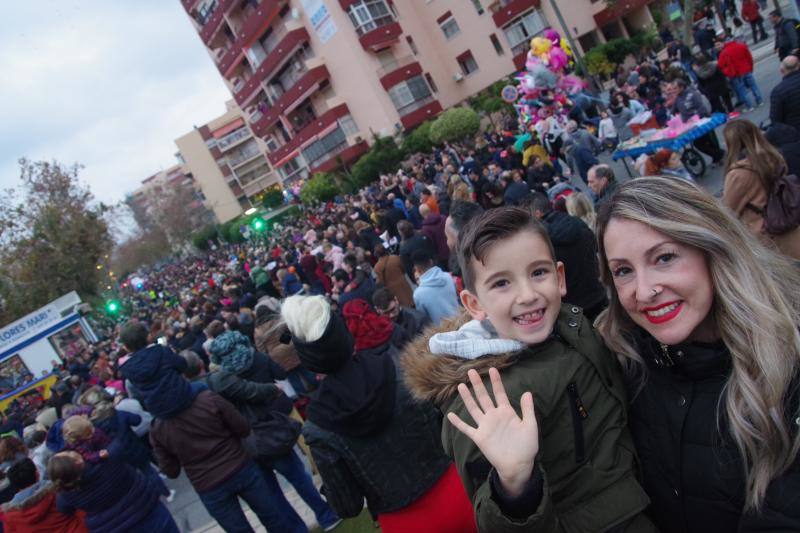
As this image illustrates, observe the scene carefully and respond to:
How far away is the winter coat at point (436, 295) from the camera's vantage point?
5297 millimetres

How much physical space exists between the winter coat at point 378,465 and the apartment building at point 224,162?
73501 millimetres

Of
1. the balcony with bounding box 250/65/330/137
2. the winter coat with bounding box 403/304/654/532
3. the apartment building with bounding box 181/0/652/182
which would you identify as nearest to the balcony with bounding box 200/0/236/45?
the apartment building with bounding box 181/0/652/182

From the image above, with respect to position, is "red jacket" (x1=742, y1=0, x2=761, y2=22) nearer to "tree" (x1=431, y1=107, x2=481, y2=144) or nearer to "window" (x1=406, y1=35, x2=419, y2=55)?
"tree" (x1=431, y1=107, x2=481, y2=144)

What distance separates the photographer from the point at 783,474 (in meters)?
1.33

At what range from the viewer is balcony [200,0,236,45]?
39.2 meters

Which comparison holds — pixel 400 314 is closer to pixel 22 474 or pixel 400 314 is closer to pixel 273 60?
pixel 22 474

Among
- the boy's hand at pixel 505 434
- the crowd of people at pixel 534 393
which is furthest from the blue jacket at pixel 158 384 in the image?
the boy's hand at pixel 505 434

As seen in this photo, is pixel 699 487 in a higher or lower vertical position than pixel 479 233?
lower

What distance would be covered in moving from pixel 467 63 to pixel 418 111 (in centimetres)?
528

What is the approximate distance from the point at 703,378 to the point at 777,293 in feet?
1.07

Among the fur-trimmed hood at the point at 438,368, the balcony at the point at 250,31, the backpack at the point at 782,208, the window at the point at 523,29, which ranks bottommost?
the backpack at the point at 782,208

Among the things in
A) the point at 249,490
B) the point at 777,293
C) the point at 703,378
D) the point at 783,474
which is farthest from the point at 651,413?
the point at 249,490

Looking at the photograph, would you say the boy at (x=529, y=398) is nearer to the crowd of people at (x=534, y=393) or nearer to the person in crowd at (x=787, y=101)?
the crowd of people at (x=534, y=393)

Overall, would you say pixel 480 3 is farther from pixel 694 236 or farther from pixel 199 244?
pixel 199 244
